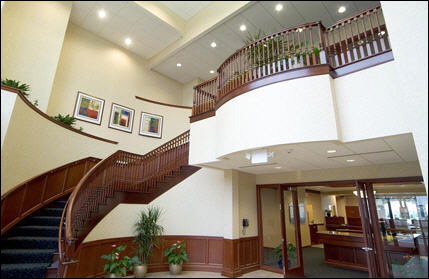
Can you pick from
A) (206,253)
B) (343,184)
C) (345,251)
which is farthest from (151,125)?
(345,251)

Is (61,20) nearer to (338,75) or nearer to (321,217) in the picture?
(338,75)

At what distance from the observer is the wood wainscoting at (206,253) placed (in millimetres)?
5683

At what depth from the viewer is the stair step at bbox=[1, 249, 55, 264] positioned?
349 centimetres

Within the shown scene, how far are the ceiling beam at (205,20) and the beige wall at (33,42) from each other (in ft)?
11.9

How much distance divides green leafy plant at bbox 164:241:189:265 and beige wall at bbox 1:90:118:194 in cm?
342

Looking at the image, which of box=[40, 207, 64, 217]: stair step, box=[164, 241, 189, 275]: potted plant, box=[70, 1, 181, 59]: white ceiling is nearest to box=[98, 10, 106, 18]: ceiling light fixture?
box=[70, 1, 181, 59]: white ceiling

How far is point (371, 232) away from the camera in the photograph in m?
4.93

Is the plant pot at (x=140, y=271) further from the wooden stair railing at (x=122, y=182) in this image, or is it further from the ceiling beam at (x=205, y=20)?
the ceiling beam at (x=205, y=20)

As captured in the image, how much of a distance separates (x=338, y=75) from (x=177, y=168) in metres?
4.31

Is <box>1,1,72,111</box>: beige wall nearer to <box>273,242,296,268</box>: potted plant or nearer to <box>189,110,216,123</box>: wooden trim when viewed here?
<box>189,110,216,123</box>: wooden trim

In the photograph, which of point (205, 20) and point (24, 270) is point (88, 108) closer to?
point (205, 20)

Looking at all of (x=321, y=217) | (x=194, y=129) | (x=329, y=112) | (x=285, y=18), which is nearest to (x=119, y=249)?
(x=194, y=129)

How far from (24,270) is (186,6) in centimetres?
826

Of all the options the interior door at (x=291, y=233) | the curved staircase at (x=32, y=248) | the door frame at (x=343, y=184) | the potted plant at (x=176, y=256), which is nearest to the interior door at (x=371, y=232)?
the door frame at (x=343, y=184)
